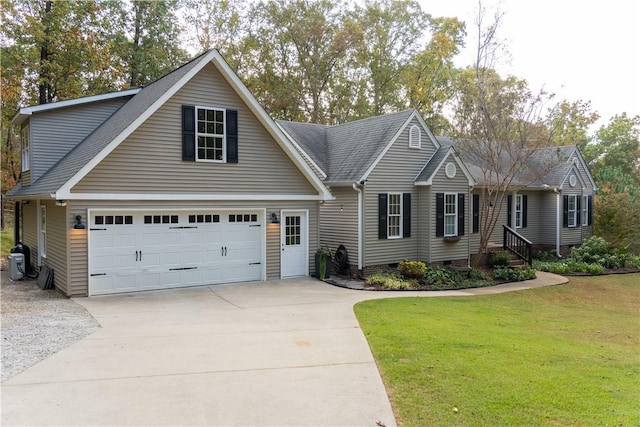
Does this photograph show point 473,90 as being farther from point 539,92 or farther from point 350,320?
point 350,320

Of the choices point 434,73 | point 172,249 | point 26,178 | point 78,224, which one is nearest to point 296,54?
point 434,73

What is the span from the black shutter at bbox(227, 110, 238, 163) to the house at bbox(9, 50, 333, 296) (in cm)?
3

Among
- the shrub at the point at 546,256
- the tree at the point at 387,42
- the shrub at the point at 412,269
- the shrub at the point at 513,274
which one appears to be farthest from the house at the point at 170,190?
the tree at the point at 387,42

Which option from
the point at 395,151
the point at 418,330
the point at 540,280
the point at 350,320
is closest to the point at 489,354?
the point at 418,330

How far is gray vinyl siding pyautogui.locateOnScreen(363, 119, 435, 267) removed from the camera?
15555mm

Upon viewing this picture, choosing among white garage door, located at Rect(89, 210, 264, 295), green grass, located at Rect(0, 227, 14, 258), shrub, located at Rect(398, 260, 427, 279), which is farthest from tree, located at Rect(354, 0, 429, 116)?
green grass, located at Rect(0, 227, 14, 258)

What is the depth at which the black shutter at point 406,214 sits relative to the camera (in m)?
16.4

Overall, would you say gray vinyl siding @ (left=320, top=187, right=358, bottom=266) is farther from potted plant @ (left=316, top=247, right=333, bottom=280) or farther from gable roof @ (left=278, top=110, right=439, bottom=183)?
potted plant @ (left=316, top=247, right=333, bottom=280)

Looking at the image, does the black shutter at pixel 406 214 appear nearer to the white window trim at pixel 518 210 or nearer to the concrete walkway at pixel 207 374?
the concrete walkway at pixel 207 374

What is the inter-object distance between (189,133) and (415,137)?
8021 millimetres

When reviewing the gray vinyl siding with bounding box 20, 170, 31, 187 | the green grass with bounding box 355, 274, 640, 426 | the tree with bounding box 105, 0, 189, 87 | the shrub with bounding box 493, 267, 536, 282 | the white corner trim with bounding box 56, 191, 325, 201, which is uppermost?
the tree with bounding box 105, 0, 189, 87

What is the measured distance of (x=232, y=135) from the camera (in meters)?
13.3

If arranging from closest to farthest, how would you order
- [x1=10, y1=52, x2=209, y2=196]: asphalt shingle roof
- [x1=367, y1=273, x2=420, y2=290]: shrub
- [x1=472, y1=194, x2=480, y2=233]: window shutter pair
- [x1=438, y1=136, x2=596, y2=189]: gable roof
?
[x1=10, y1=52, x2=209, y2=196]: asphalt shingle roof
[x1=367, y1=273, x2=420, y2=290]: shrub
[x1=472, y1=194, x2=480, y2=233]: window shutter pair
[x1=438, y1=136, x2=596, y2=189]: gable roof

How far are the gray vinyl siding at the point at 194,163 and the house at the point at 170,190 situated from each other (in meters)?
0.03
